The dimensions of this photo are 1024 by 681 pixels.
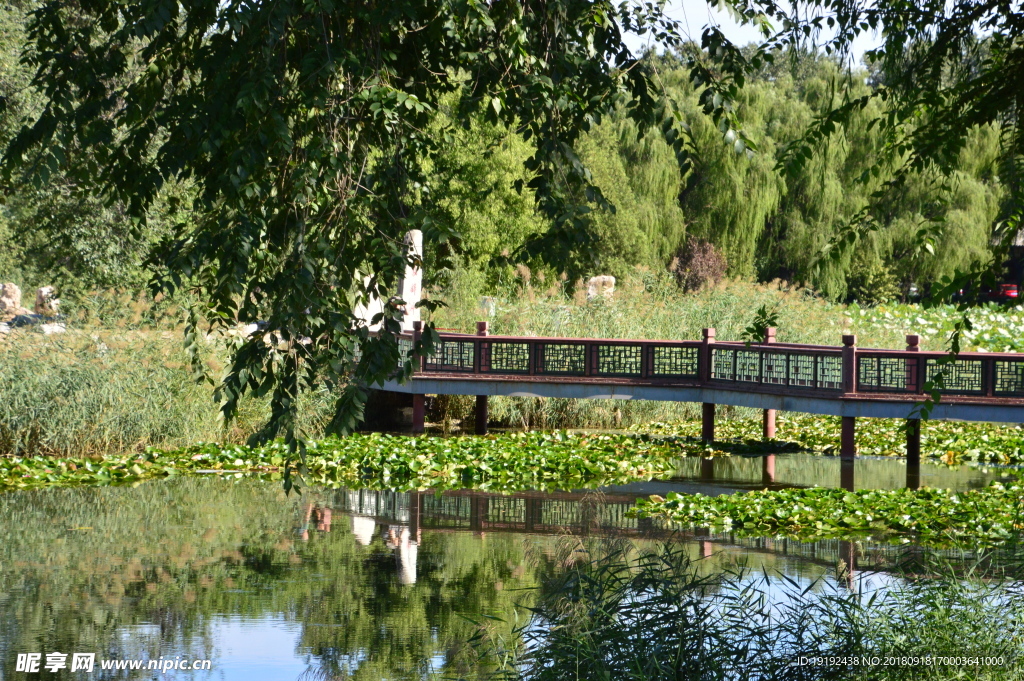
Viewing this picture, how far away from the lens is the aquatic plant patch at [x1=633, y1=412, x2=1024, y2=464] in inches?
669

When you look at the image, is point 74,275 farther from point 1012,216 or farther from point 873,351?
point 1012,216

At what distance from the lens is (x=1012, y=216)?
5395 mm

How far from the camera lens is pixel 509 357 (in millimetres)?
18109

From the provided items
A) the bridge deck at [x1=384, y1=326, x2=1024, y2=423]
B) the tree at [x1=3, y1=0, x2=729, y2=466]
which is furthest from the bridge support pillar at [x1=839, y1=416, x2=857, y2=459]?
the tree at [x1=3, y1=0, x2=729, y2=466]

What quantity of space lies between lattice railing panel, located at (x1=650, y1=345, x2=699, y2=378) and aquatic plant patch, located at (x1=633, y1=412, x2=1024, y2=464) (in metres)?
1.14

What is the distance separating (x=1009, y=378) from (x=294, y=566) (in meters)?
9.28

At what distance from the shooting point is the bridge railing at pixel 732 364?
15.2m

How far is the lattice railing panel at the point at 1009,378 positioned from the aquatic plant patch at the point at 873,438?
175 centimetres

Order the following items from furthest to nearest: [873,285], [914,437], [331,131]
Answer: [873,285]
[914,437]
[331,131]

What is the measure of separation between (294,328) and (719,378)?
1371 centimetres

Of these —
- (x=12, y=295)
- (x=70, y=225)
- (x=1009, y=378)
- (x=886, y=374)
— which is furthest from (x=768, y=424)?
(x=12, y=295)

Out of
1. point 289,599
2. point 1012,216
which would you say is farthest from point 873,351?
point 1012,216

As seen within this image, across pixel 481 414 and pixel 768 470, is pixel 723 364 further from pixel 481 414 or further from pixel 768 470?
pixel 481 414

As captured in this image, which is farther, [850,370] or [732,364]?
[732,364]
